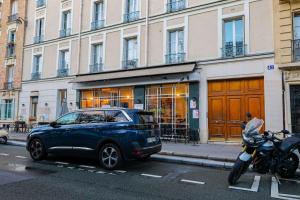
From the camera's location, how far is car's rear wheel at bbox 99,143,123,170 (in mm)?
8078

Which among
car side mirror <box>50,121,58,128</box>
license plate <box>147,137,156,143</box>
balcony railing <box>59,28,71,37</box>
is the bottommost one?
license plate <box>147,137,156,143</box>

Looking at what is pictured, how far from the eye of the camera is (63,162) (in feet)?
30.4

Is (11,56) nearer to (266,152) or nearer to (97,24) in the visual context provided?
(97,24)

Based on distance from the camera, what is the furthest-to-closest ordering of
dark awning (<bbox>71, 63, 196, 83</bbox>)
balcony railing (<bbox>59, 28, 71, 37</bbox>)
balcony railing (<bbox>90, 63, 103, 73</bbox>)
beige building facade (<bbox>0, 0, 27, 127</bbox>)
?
1. beige building facade (<bbox>0, 0, 27, 127</bbox>)
2. balcony railing (<bbox>59, 28, 71, 37</bbox>)
3. balcony railing (<bbox>90, 63, 103, 73</bbox>)
4. dark awning (<bbox>71, 63, 196, 83</bbox>)

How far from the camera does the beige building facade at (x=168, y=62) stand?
1351 cm

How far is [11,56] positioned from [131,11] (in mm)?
12498

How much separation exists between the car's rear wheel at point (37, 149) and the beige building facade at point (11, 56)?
1493 centimetres

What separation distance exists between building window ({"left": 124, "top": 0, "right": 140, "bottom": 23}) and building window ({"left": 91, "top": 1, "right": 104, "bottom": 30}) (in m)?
2.01

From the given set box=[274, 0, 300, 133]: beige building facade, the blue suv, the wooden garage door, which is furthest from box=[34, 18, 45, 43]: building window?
box=[274, 0, 300, 133]: beige building facade

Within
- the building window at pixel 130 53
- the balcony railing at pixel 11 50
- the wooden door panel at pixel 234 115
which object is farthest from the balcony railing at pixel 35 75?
the wooden door panel at pixel 234 115

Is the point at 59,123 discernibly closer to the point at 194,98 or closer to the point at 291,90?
the point at 194,98

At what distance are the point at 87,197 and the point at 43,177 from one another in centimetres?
217

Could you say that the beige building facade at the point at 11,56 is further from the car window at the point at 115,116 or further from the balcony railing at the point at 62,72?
the car window at the point at 115,116

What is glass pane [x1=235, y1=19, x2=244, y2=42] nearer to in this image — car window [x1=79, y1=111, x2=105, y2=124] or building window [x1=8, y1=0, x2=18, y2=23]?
car window [x1=79, y1=111, x2=105, y2=124]
